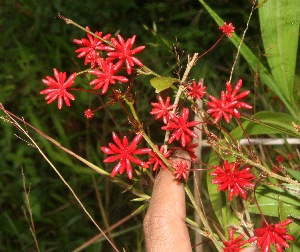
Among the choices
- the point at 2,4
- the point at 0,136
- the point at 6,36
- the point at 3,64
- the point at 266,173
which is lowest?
the point at 266,173

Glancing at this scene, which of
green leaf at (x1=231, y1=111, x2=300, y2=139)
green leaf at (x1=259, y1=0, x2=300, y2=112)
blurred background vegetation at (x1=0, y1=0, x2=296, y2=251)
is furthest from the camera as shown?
blurred background vegetation at (x1=0, y1=0, x2=296, y2=251)

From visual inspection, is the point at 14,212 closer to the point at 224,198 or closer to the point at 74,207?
the point at 74,207

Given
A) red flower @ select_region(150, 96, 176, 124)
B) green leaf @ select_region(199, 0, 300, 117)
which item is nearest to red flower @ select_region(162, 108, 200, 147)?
red flower @ select_region(150, 96, 176, 124)

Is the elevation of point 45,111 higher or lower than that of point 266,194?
higher

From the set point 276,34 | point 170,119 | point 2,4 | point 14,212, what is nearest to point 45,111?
point 14,212

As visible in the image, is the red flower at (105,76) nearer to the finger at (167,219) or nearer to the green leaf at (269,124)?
the finger at (167,219)

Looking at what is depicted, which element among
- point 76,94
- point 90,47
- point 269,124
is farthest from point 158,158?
point 76,94

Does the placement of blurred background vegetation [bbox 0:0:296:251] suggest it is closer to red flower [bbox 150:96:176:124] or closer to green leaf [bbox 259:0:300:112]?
green leaf [bbox 259:0:300:112]
